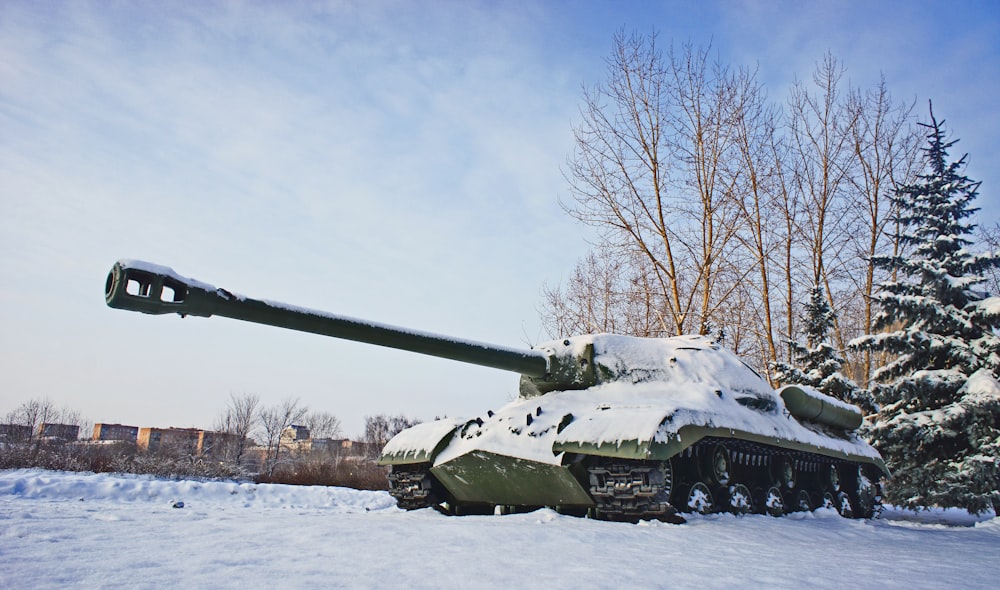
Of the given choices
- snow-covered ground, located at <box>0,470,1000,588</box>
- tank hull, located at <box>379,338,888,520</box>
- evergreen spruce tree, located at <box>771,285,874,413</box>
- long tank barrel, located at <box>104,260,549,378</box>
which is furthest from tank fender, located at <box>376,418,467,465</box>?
evergreen spruce tree, located at <box>771,285,874,413</box>

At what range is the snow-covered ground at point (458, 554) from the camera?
2.96 meters

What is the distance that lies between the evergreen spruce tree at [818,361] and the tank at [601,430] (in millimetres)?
4381

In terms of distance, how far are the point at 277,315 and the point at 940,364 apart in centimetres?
1109

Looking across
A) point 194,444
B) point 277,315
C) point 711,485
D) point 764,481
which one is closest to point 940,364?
point 764,481

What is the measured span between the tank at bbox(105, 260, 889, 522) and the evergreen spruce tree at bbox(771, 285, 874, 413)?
4381 millimetres

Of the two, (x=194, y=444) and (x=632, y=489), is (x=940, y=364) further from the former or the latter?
(x=194, y=444)

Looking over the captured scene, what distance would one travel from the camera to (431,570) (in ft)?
10.6

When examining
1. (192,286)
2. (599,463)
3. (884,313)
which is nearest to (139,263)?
(192,286)

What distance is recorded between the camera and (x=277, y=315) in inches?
230

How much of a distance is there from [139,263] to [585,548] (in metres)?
3.59

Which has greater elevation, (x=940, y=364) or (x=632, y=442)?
(x=940, y=364)

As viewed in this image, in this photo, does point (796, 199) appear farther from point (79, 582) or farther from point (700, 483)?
point (79, 582)

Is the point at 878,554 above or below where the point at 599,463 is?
below

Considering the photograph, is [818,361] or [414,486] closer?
[414,486]
